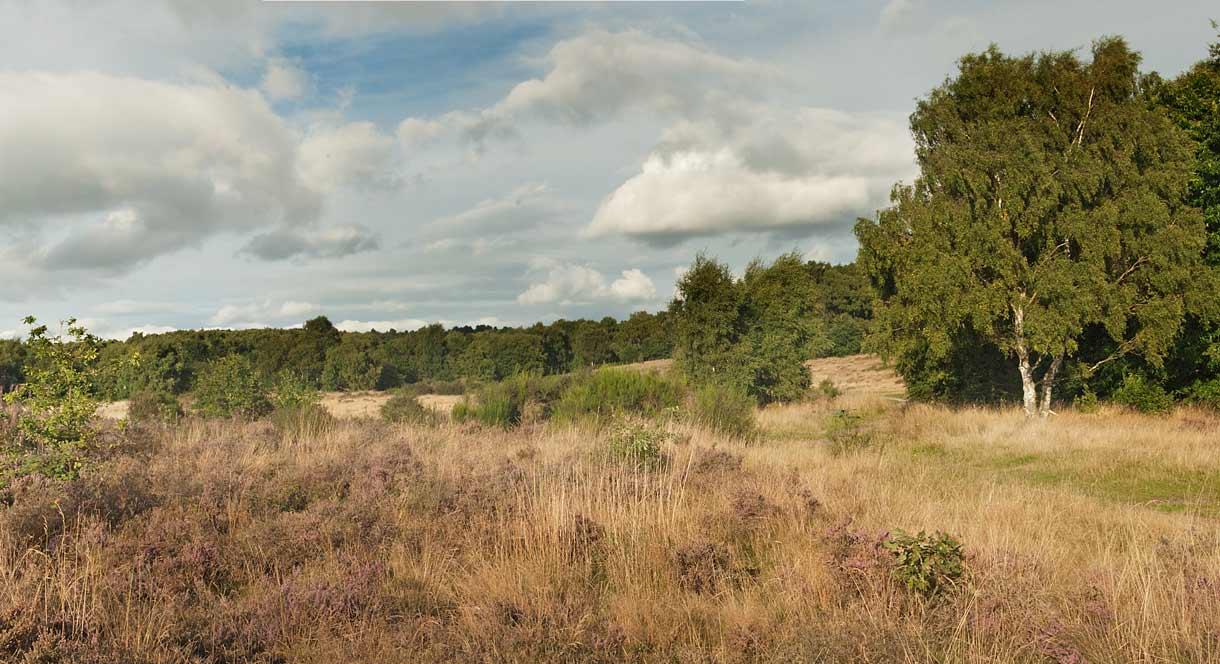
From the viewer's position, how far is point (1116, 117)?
63.1 feet

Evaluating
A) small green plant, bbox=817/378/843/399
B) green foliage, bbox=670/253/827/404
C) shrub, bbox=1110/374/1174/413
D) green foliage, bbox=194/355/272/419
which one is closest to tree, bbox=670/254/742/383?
green foliage, bbox=670/253/827/404

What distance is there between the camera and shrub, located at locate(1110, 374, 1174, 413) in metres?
19.8

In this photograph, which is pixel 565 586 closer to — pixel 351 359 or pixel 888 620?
pixel 888 620

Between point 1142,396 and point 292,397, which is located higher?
point 292,397

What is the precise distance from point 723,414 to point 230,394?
45.2 feet

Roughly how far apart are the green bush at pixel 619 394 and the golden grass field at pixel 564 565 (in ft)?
24.5

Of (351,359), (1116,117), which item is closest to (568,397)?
(1116,117)

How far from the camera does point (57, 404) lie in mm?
7418

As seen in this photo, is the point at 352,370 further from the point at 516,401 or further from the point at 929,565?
the point at 929,565

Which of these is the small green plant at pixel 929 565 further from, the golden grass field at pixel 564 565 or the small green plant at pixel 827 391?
the small green plant at pixel 827 391

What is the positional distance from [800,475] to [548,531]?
4.37 metres

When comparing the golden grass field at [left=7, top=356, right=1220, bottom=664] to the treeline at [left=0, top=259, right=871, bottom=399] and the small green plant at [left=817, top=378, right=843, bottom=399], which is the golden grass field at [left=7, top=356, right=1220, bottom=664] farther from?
the treeline at [left=0, top=259, right=871, bottom=399]

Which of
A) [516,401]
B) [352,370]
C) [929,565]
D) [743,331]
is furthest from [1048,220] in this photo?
[352,370]

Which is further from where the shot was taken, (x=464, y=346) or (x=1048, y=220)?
(x=464, y=346)
